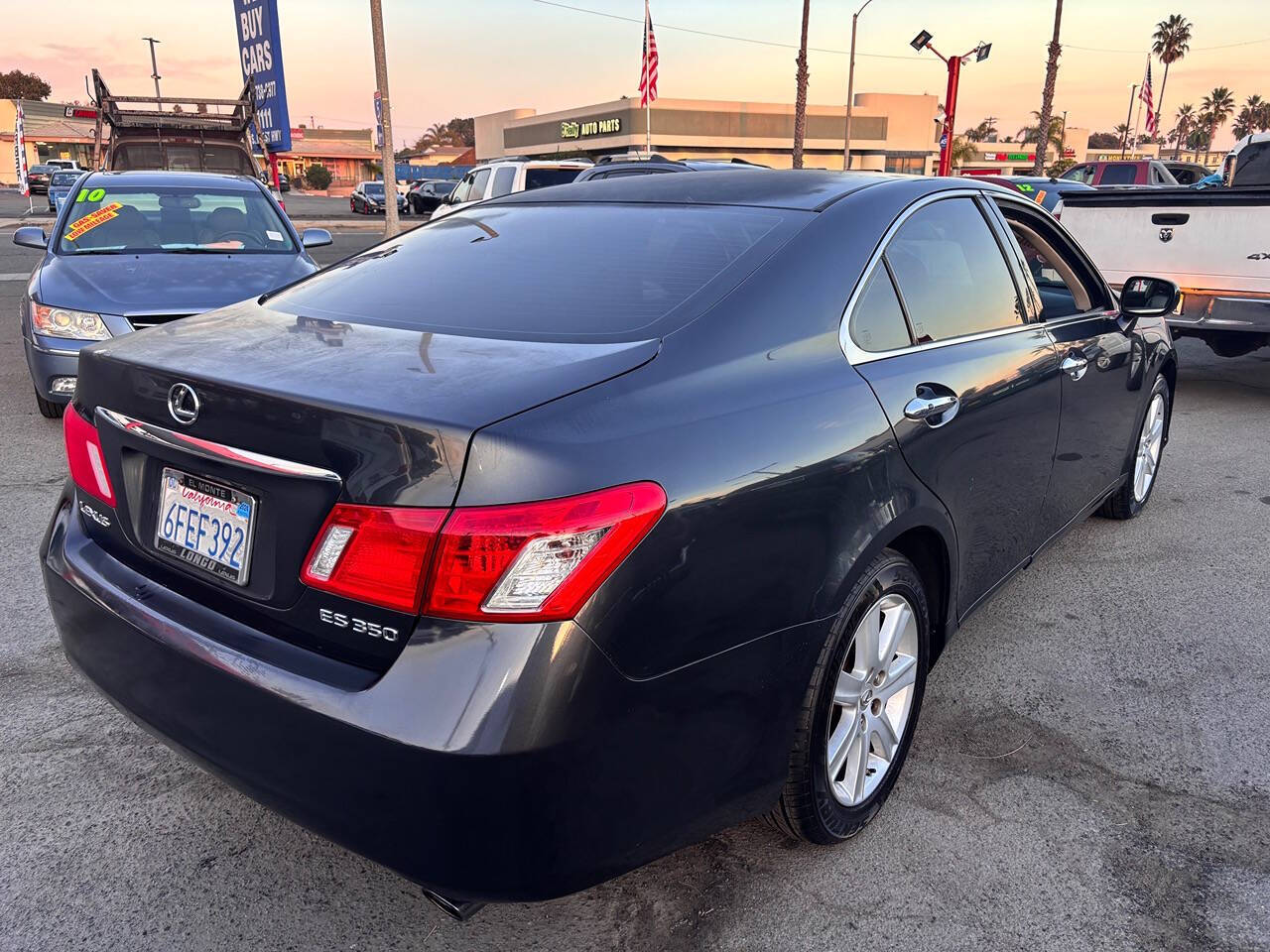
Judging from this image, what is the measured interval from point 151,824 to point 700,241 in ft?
6.82

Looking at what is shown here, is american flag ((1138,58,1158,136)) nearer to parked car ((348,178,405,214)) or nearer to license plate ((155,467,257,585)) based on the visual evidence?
parked car ((348,178,405,214))

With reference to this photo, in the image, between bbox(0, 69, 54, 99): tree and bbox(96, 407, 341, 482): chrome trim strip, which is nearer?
bbox(96, 407, 341, 482): chrome trim strip

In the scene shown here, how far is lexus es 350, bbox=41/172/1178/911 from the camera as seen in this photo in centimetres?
169

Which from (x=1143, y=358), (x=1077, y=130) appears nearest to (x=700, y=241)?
(x=1143, y=358)

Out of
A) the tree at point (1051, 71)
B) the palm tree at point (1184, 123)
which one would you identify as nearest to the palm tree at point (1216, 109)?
the palm tree at point (1184, 123)

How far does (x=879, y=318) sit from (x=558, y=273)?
33.3 inches

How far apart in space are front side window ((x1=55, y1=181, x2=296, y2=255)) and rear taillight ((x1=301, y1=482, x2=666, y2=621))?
19.8 ft

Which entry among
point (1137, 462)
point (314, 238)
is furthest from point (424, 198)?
point (1137, 462)

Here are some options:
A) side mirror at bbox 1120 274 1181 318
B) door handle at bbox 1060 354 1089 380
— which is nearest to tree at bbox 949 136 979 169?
side mirror at bbox 1120 274 1181 318

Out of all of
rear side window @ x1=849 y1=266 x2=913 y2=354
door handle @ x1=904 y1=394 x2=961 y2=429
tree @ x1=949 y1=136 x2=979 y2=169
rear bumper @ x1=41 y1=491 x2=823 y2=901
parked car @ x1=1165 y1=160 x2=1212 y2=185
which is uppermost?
tree @ x1=949 y1=136 x2=979 y2=169

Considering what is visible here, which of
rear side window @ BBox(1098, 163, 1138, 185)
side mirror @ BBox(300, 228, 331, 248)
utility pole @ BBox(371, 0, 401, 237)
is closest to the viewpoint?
side mirror @ BBox(300, 228, 331, 248)

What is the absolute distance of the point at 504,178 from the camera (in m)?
15.4

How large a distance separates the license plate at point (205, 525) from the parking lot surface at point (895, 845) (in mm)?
795

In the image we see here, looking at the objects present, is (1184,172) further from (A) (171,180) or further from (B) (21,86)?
(B) (21,86)
